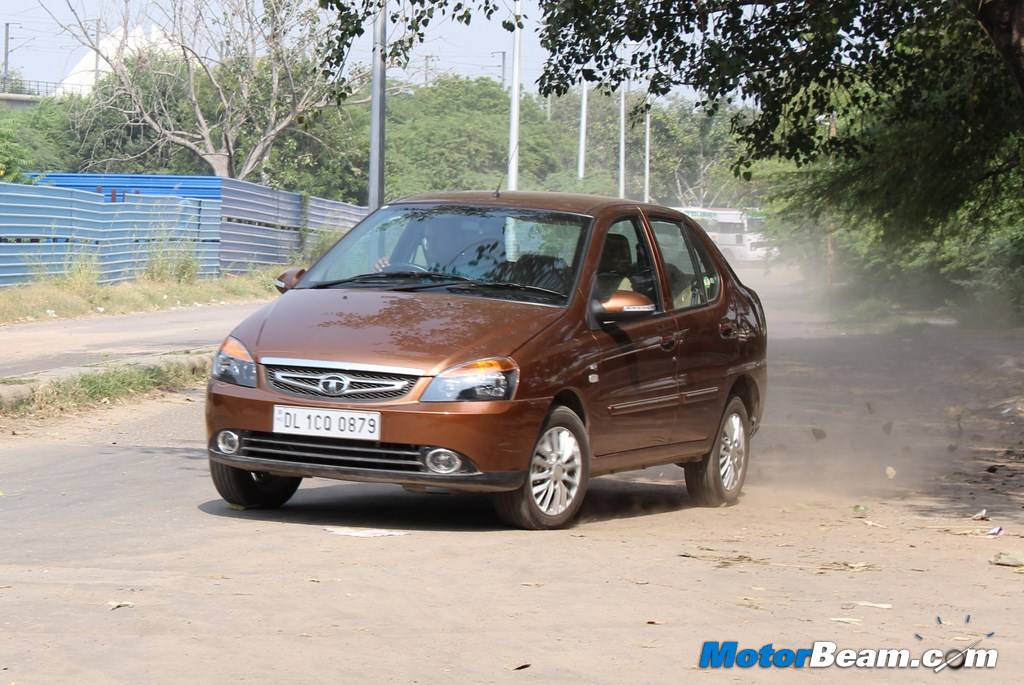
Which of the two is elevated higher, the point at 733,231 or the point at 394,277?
the point at 733,231

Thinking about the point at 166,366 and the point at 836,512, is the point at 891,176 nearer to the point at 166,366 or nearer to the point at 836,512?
the point at 166,366

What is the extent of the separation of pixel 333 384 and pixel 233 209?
2906cm

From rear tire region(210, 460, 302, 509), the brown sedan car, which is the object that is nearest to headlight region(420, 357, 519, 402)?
the brown sedan car

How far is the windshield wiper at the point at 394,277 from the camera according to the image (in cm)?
822

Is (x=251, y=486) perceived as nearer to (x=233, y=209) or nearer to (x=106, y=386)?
(x=106, y=386)

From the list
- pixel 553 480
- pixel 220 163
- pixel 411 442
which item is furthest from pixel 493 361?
pixel 220 163

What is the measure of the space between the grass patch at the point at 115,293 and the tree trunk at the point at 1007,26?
13862 mm

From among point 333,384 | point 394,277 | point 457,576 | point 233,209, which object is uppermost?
point 233,209

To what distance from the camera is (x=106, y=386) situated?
1299 cm

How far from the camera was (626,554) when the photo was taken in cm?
696

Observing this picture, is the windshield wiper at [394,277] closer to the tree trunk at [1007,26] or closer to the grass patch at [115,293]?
the tree trunk at [1007,26]

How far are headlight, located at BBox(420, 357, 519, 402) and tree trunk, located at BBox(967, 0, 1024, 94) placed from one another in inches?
227

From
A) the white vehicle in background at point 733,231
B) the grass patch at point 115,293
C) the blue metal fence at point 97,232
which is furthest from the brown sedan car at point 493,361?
the white vehicle in background at point 733,231

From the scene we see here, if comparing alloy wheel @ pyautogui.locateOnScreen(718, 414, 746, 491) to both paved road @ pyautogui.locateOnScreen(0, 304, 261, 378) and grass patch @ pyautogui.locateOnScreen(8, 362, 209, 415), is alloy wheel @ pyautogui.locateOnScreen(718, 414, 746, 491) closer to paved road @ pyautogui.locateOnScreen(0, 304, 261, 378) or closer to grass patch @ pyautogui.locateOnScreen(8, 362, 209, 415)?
grass patch @ pyautogui.locateOnScreen(8, 362, 209, 415)
